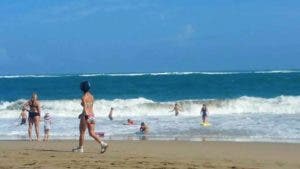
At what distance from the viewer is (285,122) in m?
25.5

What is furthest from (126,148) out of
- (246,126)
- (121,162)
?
(246,126)

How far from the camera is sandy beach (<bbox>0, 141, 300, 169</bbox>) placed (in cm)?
1101

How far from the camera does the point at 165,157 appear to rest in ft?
40.9

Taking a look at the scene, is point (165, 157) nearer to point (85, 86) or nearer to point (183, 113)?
point (85, 86)

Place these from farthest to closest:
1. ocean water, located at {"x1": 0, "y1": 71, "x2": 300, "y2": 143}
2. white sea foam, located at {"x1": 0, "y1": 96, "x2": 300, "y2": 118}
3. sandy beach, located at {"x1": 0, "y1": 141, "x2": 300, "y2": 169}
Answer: white sea foam, located at {"x1": 0, "y1": 96, "x2": 300, "y2": 118}
ocean water, located at {"x1": 0, "y1": 71, "x2": 300, "y2": 143}
sandy beach, located at {"x1": 0, "y1": 141, "x2": 300, "y2": 169}

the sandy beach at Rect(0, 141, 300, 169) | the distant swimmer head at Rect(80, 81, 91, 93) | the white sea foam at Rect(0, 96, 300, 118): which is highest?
the white sea foam at Rect(0, 96, 300, 118)

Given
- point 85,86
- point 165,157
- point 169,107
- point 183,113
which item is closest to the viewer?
point 165,157

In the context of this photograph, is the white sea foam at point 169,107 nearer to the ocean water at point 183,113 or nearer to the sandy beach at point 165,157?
the ocean water at point 183,113

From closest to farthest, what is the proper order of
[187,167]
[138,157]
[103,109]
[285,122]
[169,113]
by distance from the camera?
[187,167]
[138,157]
[285,122]
[169,113]
[103,109]

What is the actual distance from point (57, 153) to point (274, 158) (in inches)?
183

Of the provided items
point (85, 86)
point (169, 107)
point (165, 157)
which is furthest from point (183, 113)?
point (85, 86)

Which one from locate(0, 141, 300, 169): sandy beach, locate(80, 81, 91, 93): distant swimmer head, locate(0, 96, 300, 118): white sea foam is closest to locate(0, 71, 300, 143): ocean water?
locate(0, 96, 300, 118): white sea foam

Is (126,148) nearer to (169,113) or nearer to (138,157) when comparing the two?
(138,157)

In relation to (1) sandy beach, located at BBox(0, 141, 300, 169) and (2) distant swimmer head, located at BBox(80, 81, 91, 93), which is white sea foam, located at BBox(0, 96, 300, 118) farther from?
(2) distant swimmer head, located at BBox(80, 81, 91, 93)
